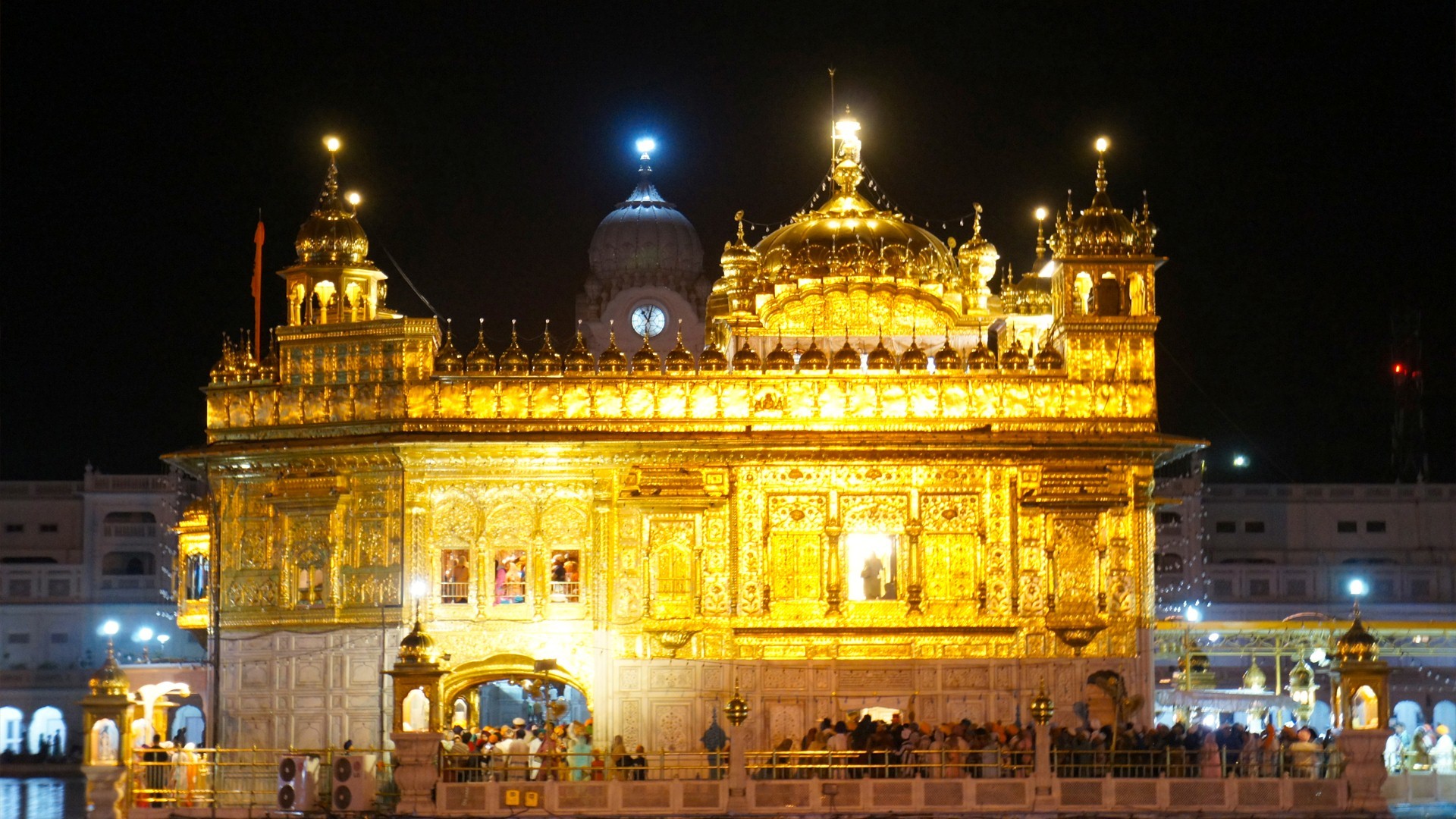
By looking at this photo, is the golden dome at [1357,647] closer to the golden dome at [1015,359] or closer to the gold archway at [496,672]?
the golden dome at [1015,359]

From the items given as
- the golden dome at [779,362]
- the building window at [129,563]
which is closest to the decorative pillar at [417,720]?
the golden dome at [779,362]

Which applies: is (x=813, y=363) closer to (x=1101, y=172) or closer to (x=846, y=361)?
(x=846, y=361)

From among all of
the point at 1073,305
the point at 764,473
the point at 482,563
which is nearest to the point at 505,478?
the point at 482,563

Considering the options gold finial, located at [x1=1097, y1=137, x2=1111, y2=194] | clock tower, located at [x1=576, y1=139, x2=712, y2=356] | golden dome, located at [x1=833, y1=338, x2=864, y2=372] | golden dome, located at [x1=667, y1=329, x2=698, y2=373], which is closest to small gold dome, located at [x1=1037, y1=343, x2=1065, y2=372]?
golden dome, located at [x1=833, y1=338, x2=864, y2=372]

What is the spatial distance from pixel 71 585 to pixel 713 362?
35.8 meters

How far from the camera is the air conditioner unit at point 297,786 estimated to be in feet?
88.0

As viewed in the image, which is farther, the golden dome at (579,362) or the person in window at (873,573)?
the golden dome at (579,362)

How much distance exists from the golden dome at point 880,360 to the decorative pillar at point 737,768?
6812 mm

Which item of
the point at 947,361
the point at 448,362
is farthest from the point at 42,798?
the point at 947,361

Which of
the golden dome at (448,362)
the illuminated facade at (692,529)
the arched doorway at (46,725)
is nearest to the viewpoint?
the illuminated facade at (692,529)

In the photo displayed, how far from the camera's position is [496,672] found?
98.5ft

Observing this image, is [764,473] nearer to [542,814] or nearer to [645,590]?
[645,590]

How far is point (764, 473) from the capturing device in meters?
30.6

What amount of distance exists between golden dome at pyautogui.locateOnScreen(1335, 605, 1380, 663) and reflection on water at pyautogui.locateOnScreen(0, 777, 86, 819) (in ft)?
59.9
